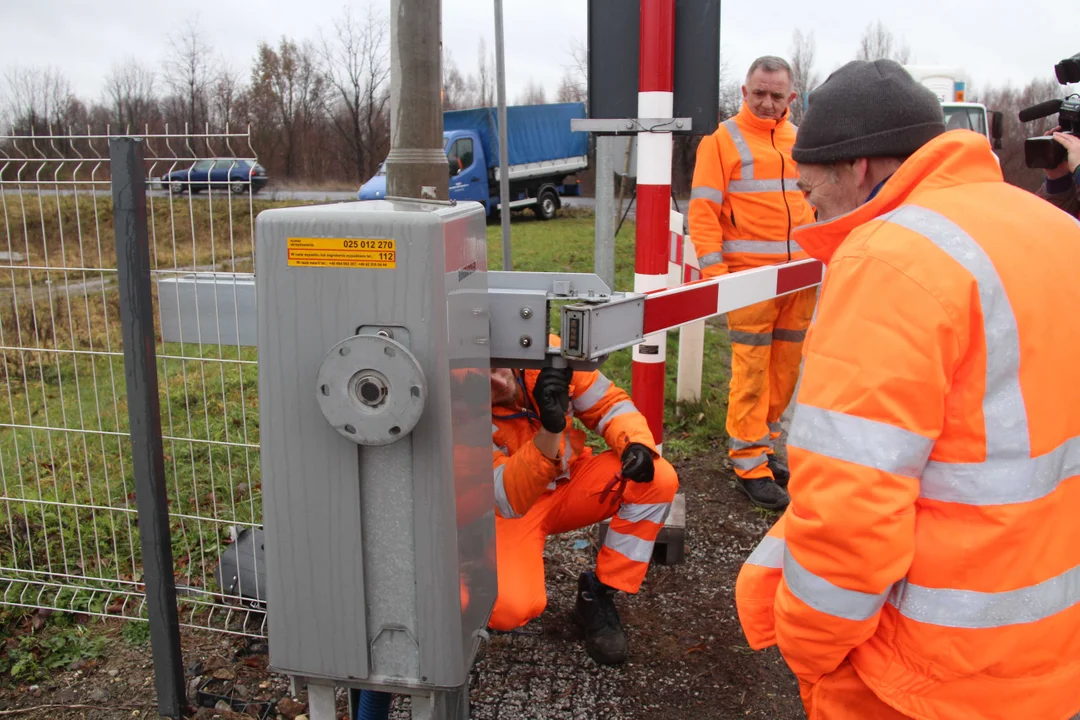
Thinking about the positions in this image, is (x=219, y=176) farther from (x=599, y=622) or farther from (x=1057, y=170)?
(x=1057, y=170)

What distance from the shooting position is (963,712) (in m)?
1.53

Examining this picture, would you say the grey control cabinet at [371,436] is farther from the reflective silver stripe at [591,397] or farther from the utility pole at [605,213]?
the utility pole at [605,213]

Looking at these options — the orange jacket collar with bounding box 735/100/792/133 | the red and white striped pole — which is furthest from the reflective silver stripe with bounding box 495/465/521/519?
the orange jacket collar with bounding box 735/100/792/133

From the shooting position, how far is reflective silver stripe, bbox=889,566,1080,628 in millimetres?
1504

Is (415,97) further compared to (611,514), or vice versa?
(415,97)

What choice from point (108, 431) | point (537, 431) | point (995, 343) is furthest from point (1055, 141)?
point (108, 431)

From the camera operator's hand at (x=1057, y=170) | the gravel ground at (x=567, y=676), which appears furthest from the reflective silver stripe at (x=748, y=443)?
the camera operator's hand at (x=1057, y=170)

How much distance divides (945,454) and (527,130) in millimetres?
23783

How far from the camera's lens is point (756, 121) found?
4.52 metres

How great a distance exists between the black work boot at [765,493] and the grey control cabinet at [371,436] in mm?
2858

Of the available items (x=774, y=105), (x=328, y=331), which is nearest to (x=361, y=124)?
(x=774, y=105)

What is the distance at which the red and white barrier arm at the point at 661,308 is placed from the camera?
1.84 metres

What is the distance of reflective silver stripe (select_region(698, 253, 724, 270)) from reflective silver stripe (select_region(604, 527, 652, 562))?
6.21ft

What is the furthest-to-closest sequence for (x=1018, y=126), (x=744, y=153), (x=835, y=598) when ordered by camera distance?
(x=1018, y=126) → (x=744, y=153) → (x=835, y=598)
